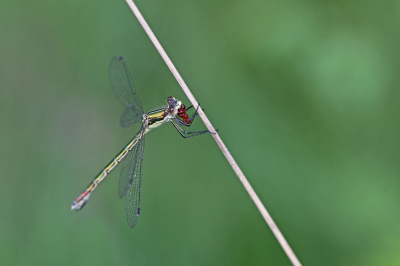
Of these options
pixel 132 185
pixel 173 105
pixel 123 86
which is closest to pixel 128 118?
pixel 123 86

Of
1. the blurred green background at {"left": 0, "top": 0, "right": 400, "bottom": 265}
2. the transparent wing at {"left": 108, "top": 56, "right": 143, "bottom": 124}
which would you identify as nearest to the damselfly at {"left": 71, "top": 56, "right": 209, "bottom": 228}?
the transparent wing at {"left": 108, "top": 56, "right": 143, "bottom": 124}

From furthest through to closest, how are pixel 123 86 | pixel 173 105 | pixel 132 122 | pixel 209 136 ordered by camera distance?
pixel 209 136
pixel 173 105
pixel 132 122
pixel 123 86

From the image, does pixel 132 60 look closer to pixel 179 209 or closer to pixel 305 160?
pixel 179 209

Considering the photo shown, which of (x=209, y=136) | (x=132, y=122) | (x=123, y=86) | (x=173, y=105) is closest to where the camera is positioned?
(x=123, y=86)

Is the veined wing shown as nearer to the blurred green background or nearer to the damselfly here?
the damselfly

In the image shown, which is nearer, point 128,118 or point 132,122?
point 128,118

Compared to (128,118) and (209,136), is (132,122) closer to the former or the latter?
(128,118)

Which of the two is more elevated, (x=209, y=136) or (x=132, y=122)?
(x=132, y=122)

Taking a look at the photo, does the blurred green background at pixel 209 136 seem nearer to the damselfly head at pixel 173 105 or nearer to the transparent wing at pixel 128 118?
the damselfly head at pixel 173 105
